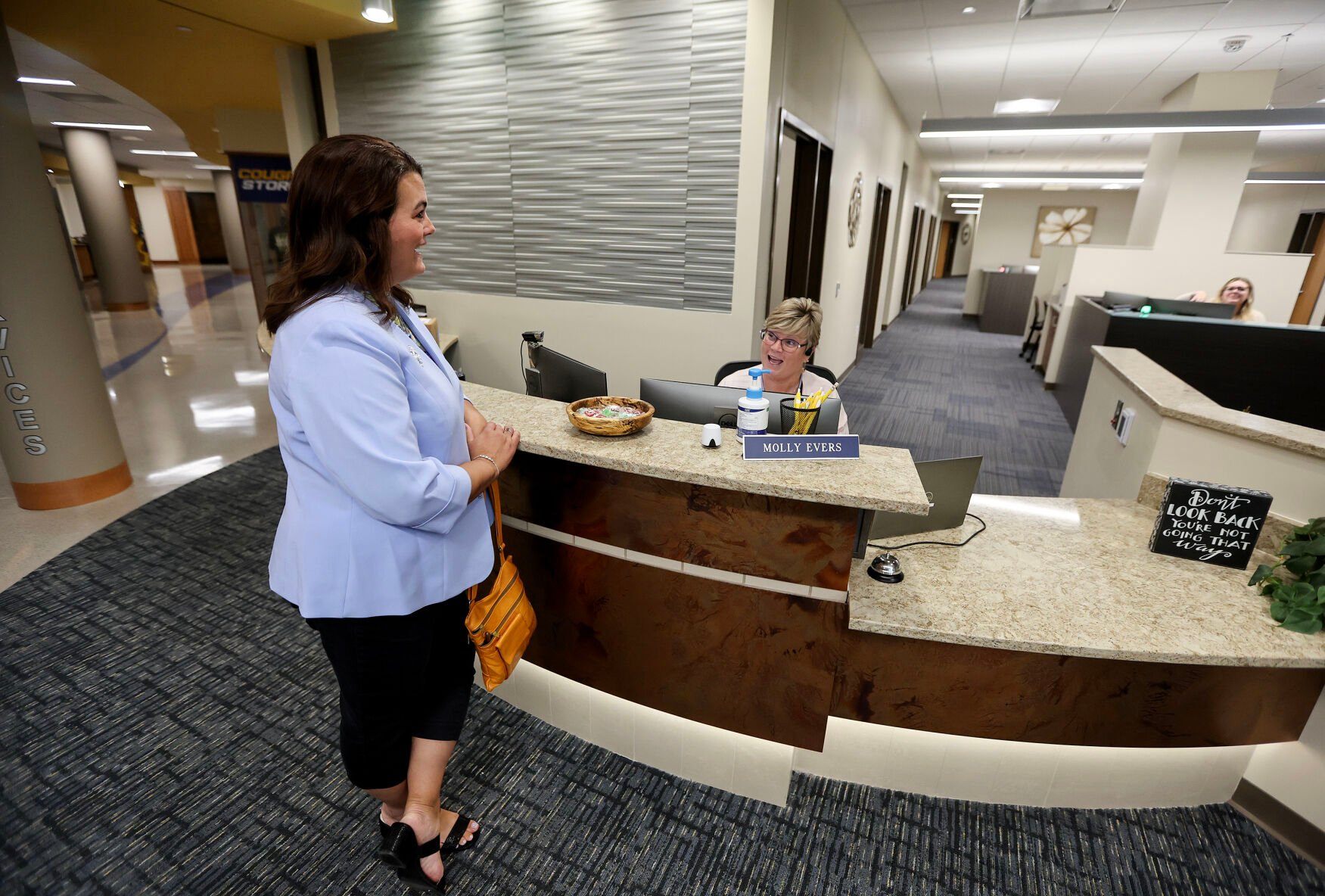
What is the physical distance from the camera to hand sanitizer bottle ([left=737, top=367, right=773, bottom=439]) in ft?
5.08

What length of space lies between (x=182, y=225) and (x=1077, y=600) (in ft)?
84.2

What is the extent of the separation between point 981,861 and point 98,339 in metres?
11.0

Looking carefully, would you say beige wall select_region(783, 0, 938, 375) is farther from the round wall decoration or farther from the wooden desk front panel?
the wooden desk front panel

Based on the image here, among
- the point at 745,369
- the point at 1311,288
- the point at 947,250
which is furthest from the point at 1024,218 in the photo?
the point at 745,369

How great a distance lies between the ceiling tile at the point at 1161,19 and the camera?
4.12 meters

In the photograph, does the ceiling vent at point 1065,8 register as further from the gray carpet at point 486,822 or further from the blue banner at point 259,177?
the blue banner at point 259,177

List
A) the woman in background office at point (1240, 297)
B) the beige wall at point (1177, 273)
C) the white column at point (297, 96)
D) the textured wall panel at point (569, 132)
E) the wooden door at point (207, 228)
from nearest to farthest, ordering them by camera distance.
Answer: the textured wall panel at point (569, 132) < the white column at point (297, 96) < the woman in background office at point (1240, 297) < the beige wall at point (1177, 273) < the wooden door at point (207, 228)

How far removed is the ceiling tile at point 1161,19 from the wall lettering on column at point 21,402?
708 cm

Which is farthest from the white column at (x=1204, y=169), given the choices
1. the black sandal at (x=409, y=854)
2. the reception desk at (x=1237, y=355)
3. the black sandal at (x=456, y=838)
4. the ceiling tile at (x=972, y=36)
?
the black sandal at (x=409, y=854)

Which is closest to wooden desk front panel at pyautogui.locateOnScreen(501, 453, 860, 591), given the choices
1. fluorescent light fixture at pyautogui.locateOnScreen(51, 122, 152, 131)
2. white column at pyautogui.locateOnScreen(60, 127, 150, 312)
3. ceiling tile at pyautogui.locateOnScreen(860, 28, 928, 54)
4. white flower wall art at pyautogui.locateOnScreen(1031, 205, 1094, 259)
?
ceiling tile at pyautogui.locateOnScreen(860, 28, 928, 54)

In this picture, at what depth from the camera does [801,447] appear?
1.52 meters

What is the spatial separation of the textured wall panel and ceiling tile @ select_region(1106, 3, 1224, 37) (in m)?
3.17

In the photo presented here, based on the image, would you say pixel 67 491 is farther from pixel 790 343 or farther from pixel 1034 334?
pixel 1034 334

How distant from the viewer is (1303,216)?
11.9 m
